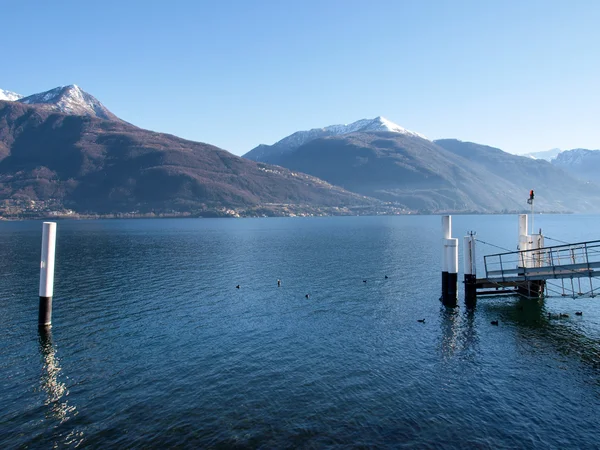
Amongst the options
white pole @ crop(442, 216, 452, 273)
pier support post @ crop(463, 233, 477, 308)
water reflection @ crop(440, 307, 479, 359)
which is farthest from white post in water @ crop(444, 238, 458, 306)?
pier support post @ crop(463, 233, 477, 308)

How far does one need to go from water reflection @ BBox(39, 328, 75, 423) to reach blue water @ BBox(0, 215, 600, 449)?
4.7 inches

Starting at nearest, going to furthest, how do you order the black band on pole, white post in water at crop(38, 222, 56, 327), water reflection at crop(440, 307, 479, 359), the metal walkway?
water reflection at crop(440, 307, 479, 359) < white post in water at crop(38, 222, 56, 327) < the metal walkway < the black band on pole

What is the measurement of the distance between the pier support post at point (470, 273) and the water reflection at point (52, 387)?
130 feet

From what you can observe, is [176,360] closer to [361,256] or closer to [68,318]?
[68,318]

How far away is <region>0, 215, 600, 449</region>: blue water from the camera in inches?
824

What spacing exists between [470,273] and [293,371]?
1121 inches

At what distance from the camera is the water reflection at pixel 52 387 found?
22.7 metres

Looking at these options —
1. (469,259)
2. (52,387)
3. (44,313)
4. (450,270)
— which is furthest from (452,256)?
(44,313)

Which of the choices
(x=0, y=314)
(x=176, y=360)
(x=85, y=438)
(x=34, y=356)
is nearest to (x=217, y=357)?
(x=176, y=360)

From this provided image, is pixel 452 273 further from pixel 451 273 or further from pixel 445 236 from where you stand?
pixel 445 236

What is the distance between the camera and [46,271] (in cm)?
3619

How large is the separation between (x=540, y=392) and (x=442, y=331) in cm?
1267

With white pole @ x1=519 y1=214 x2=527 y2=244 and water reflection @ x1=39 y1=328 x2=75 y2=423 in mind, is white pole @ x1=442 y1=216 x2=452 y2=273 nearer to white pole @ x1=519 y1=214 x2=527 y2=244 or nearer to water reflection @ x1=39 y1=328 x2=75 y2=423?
white pole @ x1=519 y1=214 x2=527 y2=244

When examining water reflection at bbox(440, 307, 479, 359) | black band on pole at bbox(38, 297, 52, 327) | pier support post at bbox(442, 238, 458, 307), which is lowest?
water reflection at bbox(440, 307, 479, 359)
